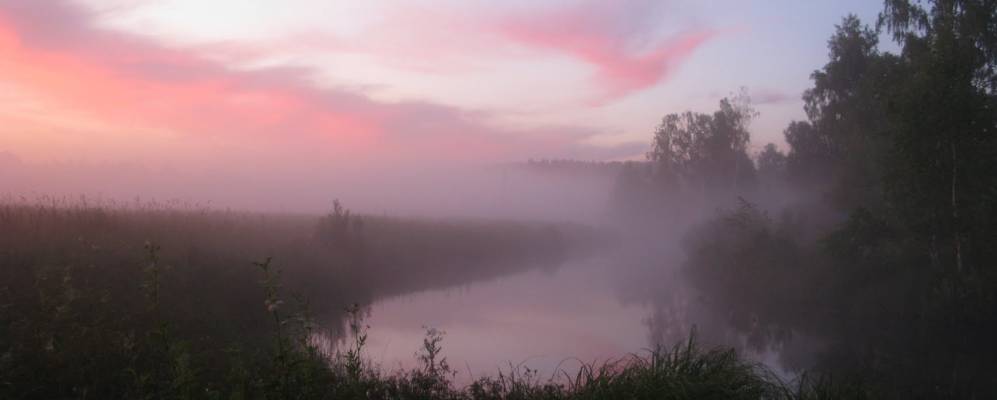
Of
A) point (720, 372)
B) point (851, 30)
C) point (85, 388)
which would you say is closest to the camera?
point (85, 388)

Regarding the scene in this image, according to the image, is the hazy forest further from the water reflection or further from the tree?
the tree

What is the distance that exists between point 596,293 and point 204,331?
21.6m

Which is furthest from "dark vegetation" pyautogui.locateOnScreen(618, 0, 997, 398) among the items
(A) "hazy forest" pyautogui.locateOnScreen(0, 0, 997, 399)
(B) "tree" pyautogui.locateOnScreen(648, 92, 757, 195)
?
(B) "tree" pyautogui.locateOnScreen(648, 92, 757, 195)

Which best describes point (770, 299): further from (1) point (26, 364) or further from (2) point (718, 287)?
(1) point (26, 364)

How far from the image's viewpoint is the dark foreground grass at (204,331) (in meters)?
7.59

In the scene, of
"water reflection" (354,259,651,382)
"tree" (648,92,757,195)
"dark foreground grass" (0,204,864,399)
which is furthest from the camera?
"tree" (648,92,757,195)

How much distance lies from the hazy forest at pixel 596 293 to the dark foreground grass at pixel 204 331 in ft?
0.19

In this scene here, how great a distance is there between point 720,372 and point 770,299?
21.6 metres

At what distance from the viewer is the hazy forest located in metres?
8.43

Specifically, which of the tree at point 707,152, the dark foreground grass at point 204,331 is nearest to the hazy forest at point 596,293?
the dark foreground grass at point 204,331

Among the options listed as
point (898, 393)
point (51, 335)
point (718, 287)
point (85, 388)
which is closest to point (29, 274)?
point (51, 335)

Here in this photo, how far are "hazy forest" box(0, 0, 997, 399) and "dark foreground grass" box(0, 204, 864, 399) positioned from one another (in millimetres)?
57

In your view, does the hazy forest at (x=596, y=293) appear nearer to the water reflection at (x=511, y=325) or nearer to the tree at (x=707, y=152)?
the water reflection at (x=511, y=325)

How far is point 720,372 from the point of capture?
855 cm
